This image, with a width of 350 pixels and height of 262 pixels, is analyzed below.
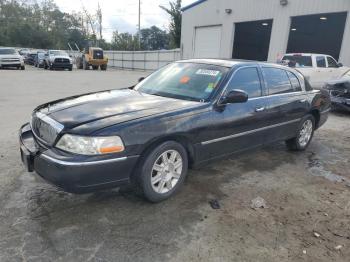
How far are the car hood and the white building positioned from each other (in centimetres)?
1487

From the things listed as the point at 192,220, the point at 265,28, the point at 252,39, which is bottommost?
the point at 192,220

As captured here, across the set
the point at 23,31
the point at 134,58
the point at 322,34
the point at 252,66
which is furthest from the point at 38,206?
the point at 23,31

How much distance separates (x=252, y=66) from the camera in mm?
4621

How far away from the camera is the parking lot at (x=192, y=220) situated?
2.80 metres

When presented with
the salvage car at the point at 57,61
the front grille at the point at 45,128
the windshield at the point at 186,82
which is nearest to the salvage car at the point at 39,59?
the salvage car at the point at 57,61

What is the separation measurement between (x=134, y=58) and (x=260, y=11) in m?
18.6

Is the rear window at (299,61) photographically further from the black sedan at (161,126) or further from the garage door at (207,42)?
the garage door at (207,42)

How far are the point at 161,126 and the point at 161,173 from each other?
548mm

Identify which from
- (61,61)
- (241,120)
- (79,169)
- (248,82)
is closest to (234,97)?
(241,120)

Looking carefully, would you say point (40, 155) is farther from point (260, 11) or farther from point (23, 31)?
point (23, 31)

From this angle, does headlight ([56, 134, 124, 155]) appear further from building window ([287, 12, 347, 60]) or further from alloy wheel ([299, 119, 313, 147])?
building window ([287, 12, 347, 60])

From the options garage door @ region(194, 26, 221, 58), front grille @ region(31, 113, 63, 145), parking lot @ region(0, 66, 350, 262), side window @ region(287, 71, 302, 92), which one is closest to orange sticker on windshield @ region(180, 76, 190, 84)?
A: parking lot @ region(0, 66, 350, 262)

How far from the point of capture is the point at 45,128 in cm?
338

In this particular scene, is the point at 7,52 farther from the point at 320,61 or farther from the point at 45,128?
the point at 45,128
